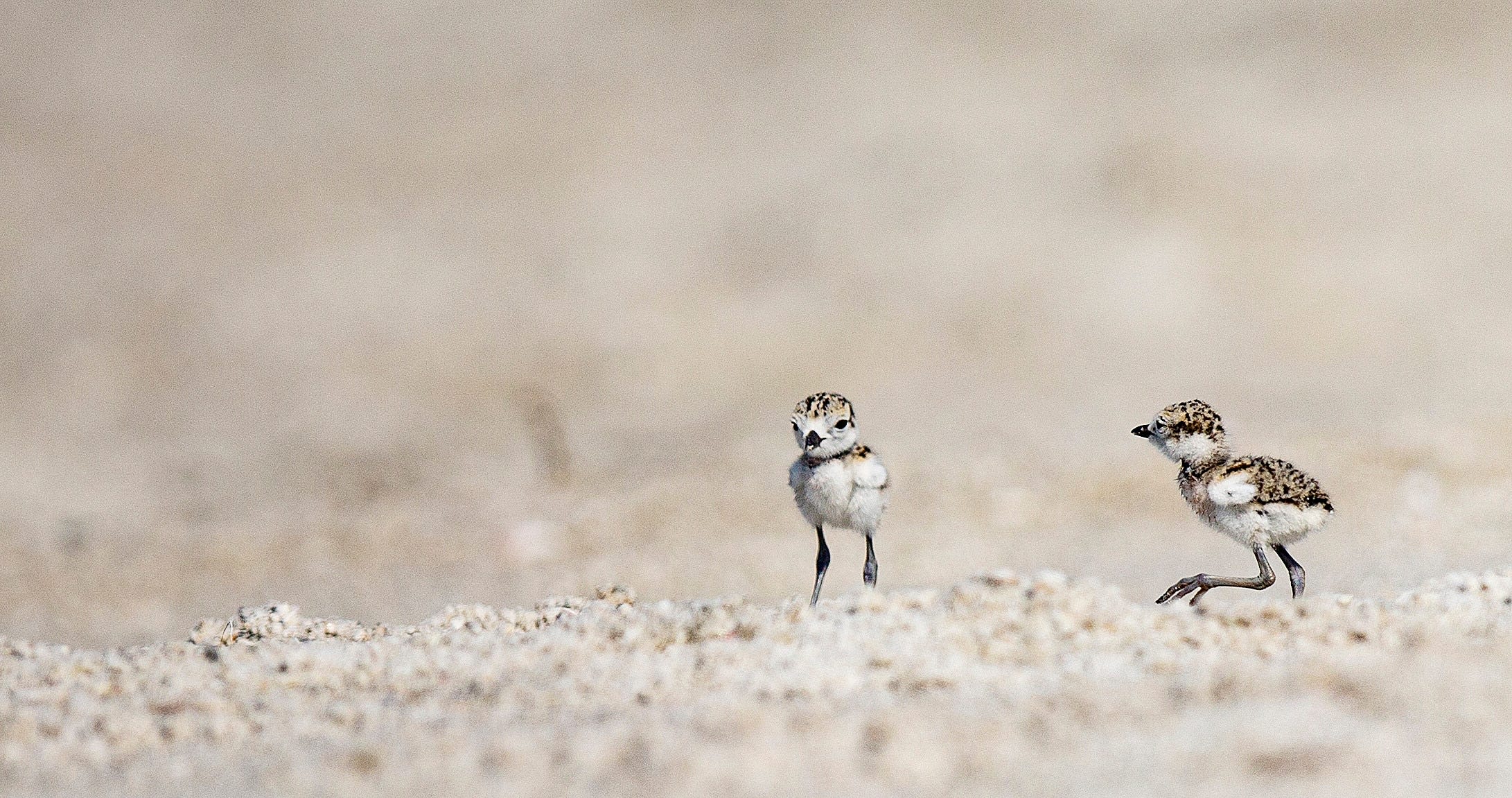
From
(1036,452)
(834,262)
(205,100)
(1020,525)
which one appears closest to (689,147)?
(834,262)

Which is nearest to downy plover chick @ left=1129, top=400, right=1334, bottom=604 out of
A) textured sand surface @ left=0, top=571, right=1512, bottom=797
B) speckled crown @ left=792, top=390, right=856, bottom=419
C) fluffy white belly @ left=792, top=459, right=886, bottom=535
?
textured sand surface @ left=0, top=571, right=1512, bottom=797

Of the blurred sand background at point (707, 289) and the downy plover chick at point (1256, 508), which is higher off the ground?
the blurred sand background at point (707, 289)

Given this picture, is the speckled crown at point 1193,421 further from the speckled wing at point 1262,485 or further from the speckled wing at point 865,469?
the speckled wing at point 865,469

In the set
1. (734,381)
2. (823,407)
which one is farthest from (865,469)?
(734,381)

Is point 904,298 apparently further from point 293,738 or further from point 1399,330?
point 293,738

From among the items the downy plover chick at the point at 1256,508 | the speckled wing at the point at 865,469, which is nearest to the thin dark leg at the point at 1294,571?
the downy plover chick at the point at 1256,508

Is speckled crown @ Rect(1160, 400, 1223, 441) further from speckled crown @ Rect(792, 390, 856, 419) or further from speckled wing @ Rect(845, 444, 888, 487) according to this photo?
speckled crown @ Rect(792, 390, 856, 419)

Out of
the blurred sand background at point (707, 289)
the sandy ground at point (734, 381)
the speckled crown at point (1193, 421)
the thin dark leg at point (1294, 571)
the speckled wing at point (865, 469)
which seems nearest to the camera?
the sandy ground at point (734, 381)
